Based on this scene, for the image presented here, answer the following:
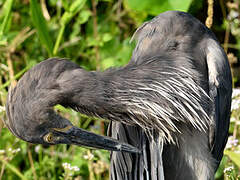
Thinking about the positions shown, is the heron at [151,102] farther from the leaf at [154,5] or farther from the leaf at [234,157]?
the leaf at [154,5]

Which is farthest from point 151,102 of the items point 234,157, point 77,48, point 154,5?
point 77,48

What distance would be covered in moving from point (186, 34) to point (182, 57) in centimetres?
20

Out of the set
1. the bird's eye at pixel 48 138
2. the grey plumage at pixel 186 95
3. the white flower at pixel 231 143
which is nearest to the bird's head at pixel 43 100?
the bird's eye at pixel 48 138

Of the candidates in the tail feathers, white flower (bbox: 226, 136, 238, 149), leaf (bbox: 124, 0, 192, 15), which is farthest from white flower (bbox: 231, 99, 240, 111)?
leaf (bbox: 124, 0, 192, 15)

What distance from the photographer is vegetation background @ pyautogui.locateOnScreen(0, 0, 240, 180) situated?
3.15 metres

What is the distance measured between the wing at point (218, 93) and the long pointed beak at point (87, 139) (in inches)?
21.6

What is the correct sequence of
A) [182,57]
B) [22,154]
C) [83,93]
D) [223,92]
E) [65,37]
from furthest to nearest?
[65,37] < [22,154] < [223,92] < [182,57] < [83,93]

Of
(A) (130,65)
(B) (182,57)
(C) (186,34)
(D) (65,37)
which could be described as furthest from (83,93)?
(D) (65,37)

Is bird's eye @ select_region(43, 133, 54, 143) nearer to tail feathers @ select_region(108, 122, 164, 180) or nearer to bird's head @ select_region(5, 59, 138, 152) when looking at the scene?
bird's head @ select_region(5, 59, 138, 152)

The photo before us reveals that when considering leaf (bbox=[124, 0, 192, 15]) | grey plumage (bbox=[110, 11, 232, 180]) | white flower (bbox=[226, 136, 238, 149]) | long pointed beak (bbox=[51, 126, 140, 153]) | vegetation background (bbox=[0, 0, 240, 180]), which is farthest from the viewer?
leaf (bbox=[124, 0, 192, 15])

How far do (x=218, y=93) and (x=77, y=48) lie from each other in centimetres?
203

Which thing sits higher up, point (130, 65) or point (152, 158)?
point (130, 65)

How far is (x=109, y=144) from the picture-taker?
88.7 inches

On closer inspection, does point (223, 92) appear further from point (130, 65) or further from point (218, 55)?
point (130, 65)
